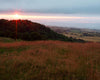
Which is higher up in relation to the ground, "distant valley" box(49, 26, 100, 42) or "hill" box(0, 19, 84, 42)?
"hill" box(0, 19, 84, 42)

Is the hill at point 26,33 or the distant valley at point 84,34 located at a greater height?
the hill at point 26,33

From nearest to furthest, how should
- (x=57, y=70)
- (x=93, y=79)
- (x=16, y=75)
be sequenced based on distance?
(x=93, y=79), (x=16, y=75), (x=57, y=70)

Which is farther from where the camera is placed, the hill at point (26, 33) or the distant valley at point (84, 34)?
the distant valley at point (84, 34)

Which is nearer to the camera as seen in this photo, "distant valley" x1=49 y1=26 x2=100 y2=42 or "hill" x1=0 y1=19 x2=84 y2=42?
"hill" x1=0 y1=19 x2=84 y2=42

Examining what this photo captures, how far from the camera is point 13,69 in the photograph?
3979mm

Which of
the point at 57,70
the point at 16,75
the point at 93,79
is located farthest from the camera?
the point at 57,70

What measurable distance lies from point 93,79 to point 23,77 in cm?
213

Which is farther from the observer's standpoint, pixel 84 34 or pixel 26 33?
pixel 84 34

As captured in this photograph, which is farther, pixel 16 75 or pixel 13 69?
pixel 13 69

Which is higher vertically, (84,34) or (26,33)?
(26,33)

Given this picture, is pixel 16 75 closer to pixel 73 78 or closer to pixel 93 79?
pixel 73 78

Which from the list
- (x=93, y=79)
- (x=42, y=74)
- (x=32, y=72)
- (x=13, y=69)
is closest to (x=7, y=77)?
(x=13, y=69)

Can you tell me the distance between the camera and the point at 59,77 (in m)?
3.44

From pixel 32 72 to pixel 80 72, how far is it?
1.62 m
